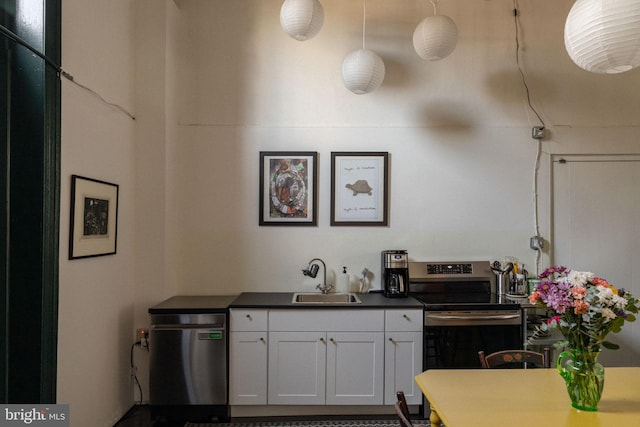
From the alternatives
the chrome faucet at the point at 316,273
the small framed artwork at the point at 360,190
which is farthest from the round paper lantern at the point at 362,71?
the chrome faucet at the point at 316,273

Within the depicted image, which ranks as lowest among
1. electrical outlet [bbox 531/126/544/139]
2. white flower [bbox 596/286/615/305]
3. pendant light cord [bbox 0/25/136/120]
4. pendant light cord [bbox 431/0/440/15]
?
white flower [bbox 596/286/615/305]

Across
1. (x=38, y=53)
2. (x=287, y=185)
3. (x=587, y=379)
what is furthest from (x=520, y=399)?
(x=38, y=53)

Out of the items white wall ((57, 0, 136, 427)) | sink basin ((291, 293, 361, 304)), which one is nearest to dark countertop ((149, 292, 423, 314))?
sink basin ((291, 293, 361, 304))

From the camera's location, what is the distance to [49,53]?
204cm

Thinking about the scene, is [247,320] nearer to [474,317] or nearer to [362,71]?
[474,317]

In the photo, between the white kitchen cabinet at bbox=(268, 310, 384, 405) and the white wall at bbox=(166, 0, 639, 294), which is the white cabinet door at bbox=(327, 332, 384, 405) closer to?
the white kitchen cabinet at bbox=(268, 310, 384, 405)

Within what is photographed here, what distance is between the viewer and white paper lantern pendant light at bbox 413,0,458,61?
8.73 feet

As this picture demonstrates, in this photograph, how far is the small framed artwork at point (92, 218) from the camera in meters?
2.31

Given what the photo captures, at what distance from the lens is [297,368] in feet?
9.46

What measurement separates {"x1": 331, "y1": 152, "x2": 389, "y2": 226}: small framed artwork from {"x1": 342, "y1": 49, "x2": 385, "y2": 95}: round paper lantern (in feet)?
2.29

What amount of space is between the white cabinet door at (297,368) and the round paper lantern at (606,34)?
2.33 meters

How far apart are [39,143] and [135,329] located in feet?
5.60

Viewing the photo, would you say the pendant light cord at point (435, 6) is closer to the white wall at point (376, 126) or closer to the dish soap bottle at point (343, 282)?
the white wall at point (376, 126)

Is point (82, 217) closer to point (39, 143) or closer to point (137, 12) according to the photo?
point (39, 143)
